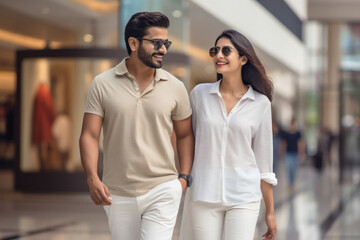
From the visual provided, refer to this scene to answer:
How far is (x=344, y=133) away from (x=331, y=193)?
4391mm

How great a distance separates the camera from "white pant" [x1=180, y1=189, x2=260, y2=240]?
13.1 ft

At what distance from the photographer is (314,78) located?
187ft

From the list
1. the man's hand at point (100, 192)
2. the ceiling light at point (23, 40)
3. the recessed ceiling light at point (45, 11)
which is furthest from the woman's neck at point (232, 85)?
the ceiling light at point (23, 40)

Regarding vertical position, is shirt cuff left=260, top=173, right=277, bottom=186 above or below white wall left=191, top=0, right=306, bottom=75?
below

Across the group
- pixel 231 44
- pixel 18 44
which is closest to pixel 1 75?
pixel 18 44

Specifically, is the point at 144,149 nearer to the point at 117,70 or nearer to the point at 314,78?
the point at 117,70

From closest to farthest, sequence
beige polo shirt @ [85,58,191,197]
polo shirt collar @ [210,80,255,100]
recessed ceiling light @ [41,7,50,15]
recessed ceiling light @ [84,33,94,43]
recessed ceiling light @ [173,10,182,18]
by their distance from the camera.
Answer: beige polo shirt @ [85,58,191,197], polo shirt collar @ [210,80,255,100], recessed ceiling light @ [173,10,182,18], recessed ceiling light @ [41,7,50,15], recessed ceiling light @ [84,33,94,43]

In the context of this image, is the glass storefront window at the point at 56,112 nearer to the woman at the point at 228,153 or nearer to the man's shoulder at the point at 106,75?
the woman at the point at 228,153

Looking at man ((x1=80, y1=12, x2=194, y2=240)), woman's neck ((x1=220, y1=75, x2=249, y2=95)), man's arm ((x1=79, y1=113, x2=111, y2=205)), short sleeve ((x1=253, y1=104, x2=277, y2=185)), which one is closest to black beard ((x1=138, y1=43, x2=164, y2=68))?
man ((x1=80, y1=12, x2=194, y2=240))

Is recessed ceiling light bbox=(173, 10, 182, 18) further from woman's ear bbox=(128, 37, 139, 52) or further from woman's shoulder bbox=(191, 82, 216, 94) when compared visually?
woman's ear bbox=(128, 37, 139, 52)

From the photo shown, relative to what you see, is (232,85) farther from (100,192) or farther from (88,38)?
(88,38)

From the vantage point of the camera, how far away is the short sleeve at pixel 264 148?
13.6ft

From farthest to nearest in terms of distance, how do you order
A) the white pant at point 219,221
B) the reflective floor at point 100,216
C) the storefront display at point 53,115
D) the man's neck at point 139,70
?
the storefront display at point 53,115
the reflective floor at point 100,216
the white pant at point 219,221
the man's neck at point 139,70

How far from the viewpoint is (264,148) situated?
4.15 m
